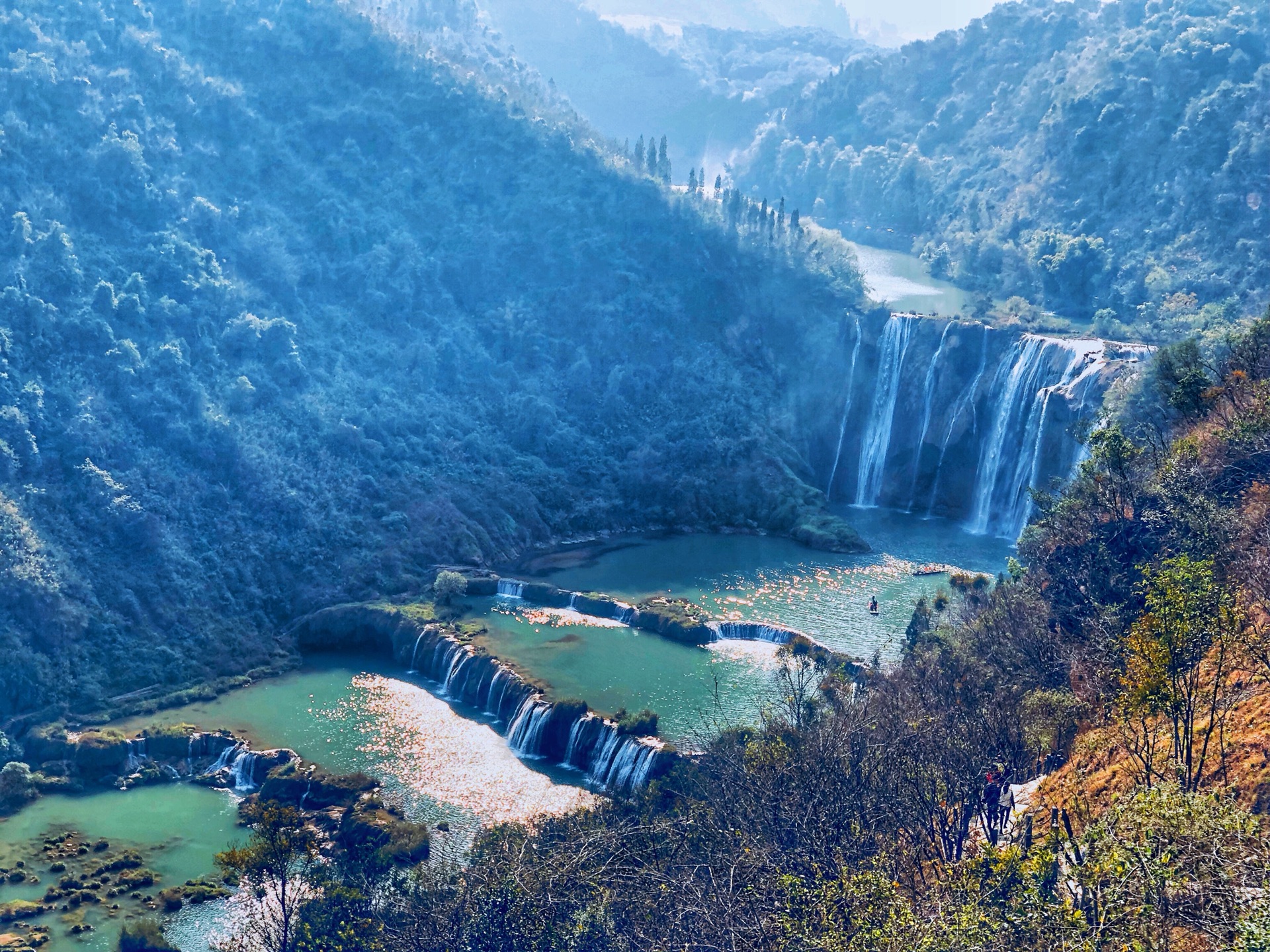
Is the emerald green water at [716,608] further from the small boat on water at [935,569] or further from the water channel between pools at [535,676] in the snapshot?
the small boat on water at [935,569]

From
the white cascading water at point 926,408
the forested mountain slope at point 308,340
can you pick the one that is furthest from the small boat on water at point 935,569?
the white cascading water at point 926,408

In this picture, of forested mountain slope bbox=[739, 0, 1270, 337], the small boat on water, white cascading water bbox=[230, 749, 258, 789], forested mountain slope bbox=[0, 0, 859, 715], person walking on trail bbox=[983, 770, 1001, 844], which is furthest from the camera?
forested mountain slope bbox=[739, 0, 1270, 337]

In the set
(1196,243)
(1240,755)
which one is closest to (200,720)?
(1240,755)

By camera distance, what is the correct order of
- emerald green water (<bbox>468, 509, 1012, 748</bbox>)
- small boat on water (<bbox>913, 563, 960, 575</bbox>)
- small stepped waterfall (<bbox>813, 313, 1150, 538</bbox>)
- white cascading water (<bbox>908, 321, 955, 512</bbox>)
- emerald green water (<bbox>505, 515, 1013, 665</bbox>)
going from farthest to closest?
white cascading water (<bbox>908, 321, 955, 512</bbox>), small stepped waterfall (<bbox>813, 313, 1150, 538</bbox>), small boat on water (<bbox>913, 563, 960, 575</bbox>), emerald green water (<bbox>505, 515, 1013, 665</bbox>), emerald green water (<bbox>468, 509, 1012, 748</bbox>)

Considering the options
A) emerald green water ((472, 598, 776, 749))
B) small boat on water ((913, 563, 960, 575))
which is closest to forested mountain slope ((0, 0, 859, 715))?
small boat on water ((913, 563, 960, 575))

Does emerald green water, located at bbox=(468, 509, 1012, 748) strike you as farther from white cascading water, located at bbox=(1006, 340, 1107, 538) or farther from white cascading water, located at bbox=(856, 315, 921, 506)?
white cascading water, located at bbox=(1006, 340, 1107, 538)
